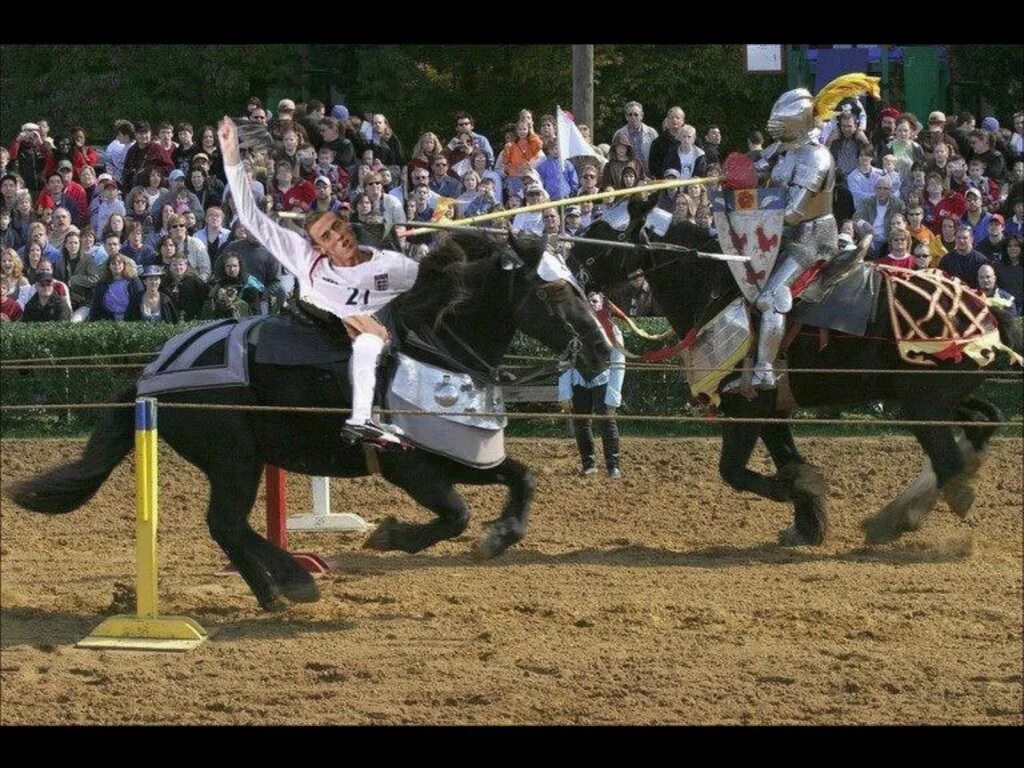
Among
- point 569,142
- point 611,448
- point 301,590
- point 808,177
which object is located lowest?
point 301,590

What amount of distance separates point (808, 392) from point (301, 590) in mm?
3576

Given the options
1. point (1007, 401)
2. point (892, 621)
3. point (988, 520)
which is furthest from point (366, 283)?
point (1007, 401)

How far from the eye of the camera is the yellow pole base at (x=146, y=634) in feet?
31.8

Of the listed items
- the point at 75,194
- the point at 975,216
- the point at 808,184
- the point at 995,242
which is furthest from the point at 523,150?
the point at 808,184

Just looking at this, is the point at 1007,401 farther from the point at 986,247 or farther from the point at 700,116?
the point at 700,116

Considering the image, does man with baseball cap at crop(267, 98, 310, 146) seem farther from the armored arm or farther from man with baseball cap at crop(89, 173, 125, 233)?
the armored arm

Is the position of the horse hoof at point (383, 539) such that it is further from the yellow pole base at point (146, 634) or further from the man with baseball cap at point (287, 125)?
the man with baseball cap at point (287, 125)

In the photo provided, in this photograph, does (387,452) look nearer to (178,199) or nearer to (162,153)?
(178,199)

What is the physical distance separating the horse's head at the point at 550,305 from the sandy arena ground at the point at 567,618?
4.30ft

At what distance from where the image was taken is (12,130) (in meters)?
24.8

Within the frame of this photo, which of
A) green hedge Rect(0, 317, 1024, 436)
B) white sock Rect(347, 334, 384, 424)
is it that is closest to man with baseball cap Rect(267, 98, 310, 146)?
green hedge Rect(0, 317, 1024, 436)

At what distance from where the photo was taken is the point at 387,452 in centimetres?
1023

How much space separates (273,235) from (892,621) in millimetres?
3563

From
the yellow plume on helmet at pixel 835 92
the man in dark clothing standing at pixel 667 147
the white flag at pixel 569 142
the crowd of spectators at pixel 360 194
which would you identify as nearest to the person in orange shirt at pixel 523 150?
the crowd of spectators at pixel 360 194
